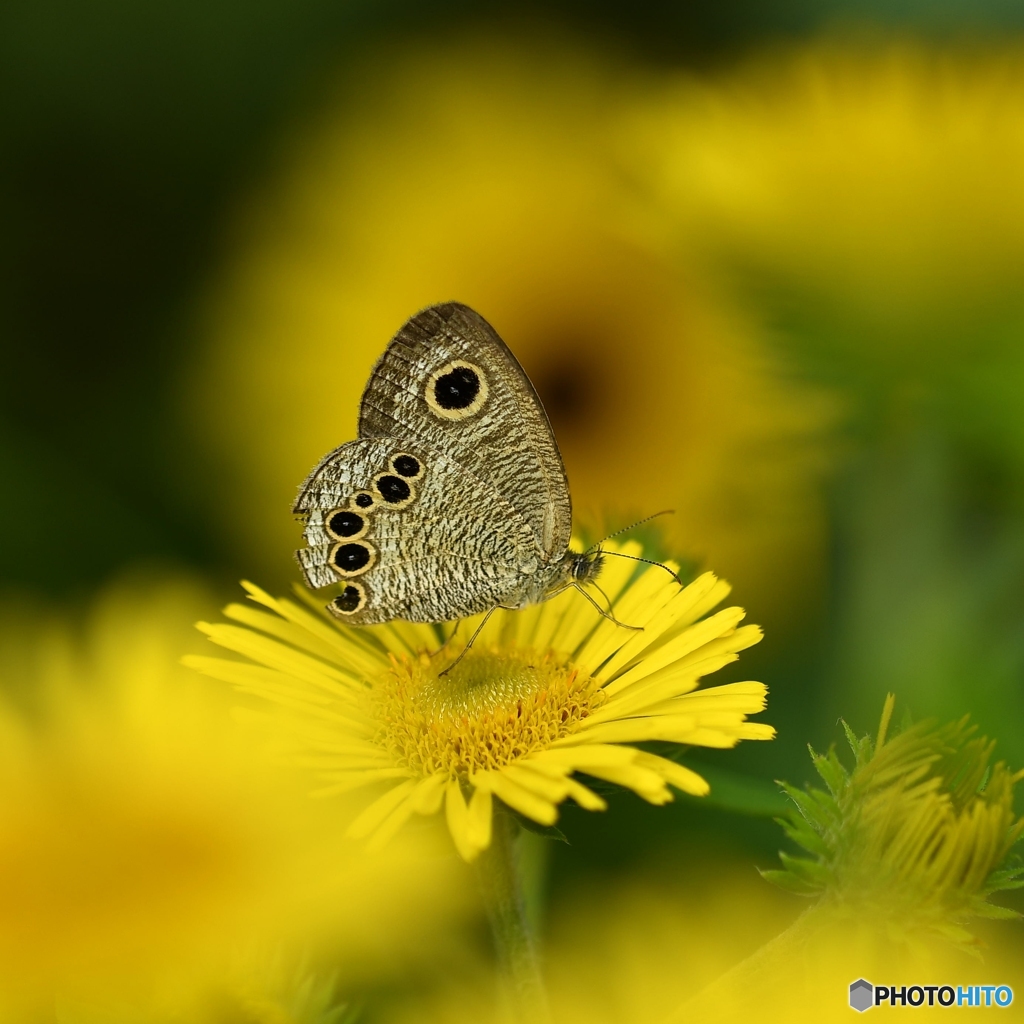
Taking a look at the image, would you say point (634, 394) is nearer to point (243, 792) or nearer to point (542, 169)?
point (542, 169)

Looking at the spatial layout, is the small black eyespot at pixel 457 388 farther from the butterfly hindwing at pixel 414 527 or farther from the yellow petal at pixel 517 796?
the yellow petal at pixel 517 796

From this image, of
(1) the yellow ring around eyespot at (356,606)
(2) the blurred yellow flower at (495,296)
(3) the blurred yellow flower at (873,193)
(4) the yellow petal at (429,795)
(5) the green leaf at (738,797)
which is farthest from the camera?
(2) the blurred yellow flower at (495,296)

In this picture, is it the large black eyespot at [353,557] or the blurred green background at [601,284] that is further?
the blurred green background at [601,284]

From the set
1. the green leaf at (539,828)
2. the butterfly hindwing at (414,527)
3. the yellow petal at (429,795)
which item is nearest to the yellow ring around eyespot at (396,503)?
the butterfly hindwing at (414,527)

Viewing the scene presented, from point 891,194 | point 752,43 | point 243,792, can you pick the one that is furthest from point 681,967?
point 752,43

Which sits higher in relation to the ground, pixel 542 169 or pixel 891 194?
pixel 542 169

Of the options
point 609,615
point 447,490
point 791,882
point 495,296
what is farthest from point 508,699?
point 495,296
